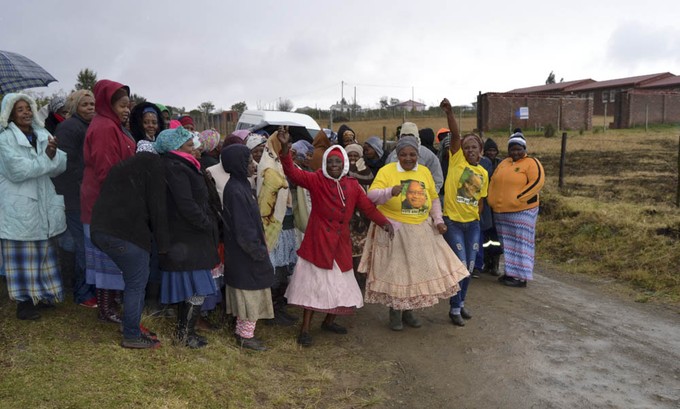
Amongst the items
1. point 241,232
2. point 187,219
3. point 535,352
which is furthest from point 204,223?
point 535,352

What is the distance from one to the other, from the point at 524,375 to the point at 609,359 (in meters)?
0.86

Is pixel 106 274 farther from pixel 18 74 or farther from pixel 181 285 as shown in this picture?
pixel 18 74

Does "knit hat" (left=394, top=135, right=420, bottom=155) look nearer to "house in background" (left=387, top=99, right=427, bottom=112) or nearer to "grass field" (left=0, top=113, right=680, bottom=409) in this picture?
"grass field" (left=0, top=113, right=680, bottom=409)

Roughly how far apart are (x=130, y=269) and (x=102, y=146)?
92cm

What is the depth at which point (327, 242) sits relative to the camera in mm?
4750

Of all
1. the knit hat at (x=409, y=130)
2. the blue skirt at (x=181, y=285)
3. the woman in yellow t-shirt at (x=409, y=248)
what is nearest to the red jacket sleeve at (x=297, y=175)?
the woman in yellow t-shirt at (x=409, y=248)

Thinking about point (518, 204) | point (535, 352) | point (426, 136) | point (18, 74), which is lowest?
point (535, 352)

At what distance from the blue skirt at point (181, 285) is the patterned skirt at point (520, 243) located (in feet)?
13.0

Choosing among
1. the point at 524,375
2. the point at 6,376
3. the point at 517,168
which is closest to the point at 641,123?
the point at 517,168

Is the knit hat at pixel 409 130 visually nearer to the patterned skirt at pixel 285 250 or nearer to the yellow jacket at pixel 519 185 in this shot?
the yellow jacket at pixel 519 185

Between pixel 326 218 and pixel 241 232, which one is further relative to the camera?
pixel 326 218

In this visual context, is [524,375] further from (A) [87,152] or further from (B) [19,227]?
(B) [19,227]

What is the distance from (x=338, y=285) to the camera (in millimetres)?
4781

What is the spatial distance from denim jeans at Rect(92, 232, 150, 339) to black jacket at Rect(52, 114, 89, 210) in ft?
3.97
